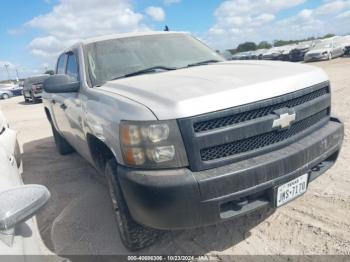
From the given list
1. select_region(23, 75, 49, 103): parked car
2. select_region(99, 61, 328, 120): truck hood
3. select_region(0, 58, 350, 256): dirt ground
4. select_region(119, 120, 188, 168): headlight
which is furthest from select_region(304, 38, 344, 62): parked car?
select_region(119, 120, 188, 168): headlight

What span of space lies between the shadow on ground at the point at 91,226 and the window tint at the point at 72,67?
1487 millimetres

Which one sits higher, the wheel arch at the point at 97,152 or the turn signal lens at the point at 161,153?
the turn signal lens at the point at 161,153

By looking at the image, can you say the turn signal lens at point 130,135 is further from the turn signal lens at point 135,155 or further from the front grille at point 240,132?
the front grille at point 240,132

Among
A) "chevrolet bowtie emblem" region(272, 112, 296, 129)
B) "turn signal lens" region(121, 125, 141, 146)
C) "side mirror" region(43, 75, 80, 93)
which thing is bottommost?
"chevrolet bowtie emblem" region(272, 112, 296, 129)

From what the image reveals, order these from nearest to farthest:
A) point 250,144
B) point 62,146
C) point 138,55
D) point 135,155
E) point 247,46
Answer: point 135,155 → point 250,144 → point 138,55 → point 62,146 → point 247,46

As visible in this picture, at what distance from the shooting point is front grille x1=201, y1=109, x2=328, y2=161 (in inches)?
85.8

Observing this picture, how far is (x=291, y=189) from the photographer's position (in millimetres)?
2416

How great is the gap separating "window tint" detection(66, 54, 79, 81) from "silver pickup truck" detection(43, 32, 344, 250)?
3.05 ft

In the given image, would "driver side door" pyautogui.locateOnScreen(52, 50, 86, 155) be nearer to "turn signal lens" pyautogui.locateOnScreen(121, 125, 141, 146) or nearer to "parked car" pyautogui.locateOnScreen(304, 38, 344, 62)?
"turn signal lens" pyautogui.locateOnScreen(121, 125, 141, 146)

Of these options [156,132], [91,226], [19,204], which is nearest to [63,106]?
[91,226]

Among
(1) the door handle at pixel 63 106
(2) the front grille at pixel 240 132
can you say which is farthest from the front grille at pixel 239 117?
(1) the door handle at pixel 63 106

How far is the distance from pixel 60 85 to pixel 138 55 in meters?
0.89

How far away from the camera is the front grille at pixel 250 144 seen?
218 cm

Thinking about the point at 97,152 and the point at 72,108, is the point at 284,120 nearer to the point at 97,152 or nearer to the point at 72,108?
the point at 97,152
